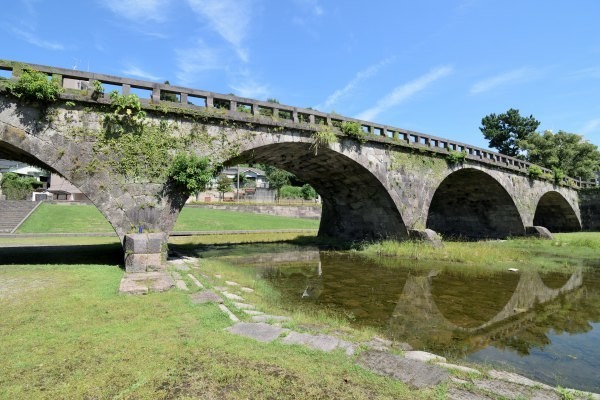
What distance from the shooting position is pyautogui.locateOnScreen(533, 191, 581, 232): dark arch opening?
37.6 m

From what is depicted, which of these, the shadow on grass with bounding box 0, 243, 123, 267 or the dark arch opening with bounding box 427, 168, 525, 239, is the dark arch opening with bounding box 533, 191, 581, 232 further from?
the shadow on grass with bounding box 0, 243, 123, 267

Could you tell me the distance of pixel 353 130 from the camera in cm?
1855

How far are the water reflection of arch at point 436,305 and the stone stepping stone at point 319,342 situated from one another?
102 inches

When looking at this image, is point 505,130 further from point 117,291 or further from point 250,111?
point 117,291

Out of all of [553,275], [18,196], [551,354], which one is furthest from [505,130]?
[18,196]

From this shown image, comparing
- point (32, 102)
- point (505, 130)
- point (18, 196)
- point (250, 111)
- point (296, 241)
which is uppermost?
point (505, 130)

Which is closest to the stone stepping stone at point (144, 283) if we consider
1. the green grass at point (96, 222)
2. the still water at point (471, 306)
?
the still water at point (471, 306)

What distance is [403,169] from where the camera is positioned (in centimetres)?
2119

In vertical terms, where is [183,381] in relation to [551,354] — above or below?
above

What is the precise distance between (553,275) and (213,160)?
47.5 ft

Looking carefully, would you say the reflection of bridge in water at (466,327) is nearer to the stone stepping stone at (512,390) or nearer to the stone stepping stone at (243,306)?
the stone stepping stone at (512,390)

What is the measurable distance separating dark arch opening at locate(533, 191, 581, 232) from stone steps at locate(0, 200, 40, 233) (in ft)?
161

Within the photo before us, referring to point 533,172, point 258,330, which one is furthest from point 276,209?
point 258,330

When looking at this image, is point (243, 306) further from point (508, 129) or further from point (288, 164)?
point (508, 129)
